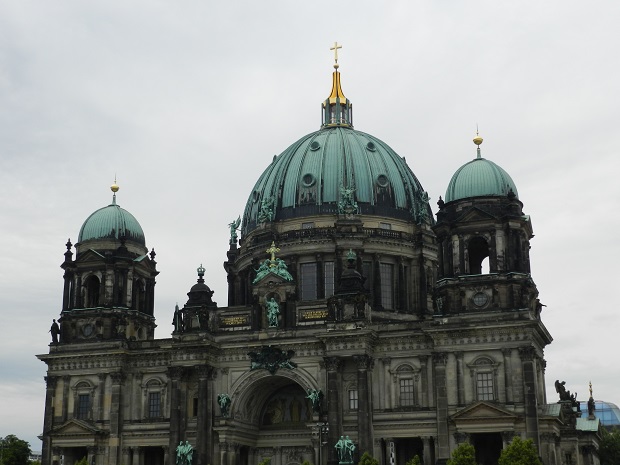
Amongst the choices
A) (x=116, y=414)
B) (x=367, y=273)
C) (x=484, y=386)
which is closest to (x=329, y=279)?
(x=367, y=273)

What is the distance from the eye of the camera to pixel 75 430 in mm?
75250

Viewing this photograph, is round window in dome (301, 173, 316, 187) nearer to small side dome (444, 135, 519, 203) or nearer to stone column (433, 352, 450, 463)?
small side dome (444, 135, 519, 203)

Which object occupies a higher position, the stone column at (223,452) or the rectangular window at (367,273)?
the rectangular window at (367,273)

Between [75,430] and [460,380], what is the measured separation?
99.0 feet

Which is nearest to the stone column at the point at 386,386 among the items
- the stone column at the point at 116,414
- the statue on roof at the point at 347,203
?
the statue on roof at the point at 347,203

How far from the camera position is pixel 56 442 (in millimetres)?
75688

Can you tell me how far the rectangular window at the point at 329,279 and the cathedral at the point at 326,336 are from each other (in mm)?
112

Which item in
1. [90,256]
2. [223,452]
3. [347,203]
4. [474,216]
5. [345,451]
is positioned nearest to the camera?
[345,451]

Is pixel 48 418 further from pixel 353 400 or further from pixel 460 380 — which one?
pixel 460 380

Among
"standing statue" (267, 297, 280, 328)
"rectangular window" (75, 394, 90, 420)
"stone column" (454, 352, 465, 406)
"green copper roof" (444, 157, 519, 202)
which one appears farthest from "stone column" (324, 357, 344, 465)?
"rectangular window" (75, 394, 90, 420)

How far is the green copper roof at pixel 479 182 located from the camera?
232 ft

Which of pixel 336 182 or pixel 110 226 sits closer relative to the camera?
pixel 110 226

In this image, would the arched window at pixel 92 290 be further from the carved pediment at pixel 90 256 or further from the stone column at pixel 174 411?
the stone column at pixel 174 411

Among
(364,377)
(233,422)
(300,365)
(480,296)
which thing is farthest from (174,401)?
(480,296)
